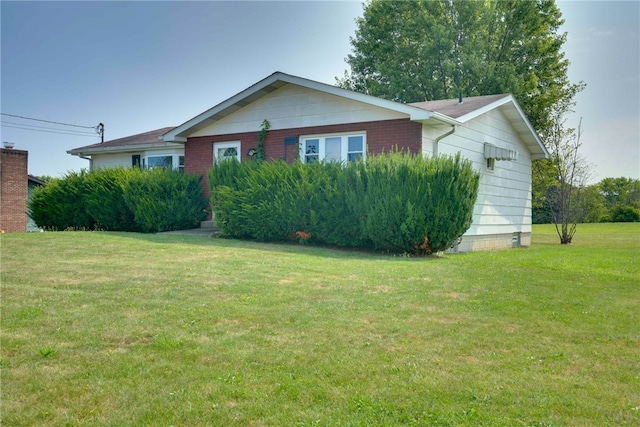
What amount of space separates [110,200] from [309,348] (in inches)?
492

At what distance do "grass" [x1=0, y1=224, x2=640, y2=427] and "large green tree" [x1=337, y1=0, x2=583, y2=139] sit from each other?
71.1ft

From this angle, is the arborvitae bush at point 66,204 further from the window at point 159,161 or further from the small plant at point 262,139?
the small plant at point 262,139

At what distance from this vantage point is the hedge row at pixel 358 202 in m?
10.4

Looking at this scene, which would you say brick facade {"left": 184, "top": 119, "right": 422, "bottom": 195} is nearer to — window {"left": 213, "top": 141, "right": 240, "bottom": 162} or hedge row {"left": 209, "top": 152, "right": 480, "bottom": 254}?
window {"left": 213, "top": 141, "right": 240, "bottom": 162}

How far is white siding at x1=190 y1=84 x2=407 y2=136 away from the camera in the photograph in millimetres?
13453

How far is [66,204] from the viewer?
15984 millimetres

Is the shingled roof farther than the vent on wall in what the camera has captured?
No

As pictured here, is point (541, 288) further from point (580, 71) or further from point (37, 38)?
point (580, 71)

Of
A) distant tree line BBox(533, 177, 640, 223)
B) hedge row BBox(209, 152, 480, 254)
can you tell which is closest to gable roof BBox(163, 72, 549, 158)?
hedge row BBox(209, 152, 480, 254)

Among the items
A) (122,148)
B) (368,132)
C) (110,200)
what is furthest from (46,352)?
(122,148)

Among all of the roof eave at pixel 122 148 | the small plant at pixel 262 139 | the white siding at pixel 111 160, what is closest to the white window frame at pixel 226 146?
the small plant at pixel 262 139

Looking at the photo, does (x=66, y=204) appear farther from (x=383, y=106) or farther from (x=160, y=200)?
(x=383, y=106)

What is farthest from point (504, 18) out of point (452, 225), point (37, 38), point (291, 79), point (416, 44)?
point (37, 38)

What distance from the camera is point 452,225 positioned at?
10.6m
